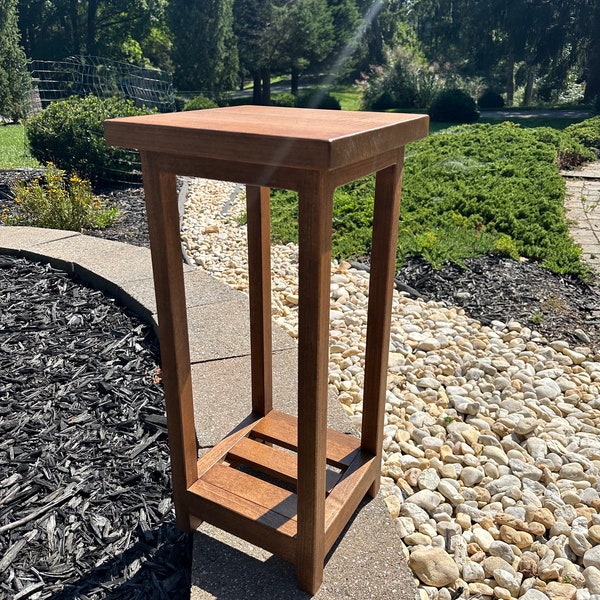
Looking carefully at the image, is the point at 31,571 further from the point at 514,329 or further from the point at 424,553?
the point at 514,329

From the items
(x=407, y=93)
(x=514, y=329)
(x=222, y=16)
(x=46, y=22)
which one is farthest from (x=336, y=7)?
(x=514, y=329)

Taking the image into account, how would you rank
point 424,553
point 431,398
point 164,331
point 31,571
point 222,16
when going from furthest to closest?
point 222,16
point 431,398
point 424,553
point 31,571
point 164,331

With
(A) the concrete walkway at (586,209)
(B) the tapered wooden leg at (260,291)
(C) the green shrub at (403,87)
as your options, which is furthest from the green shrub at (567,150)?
(C) the green shrub at (403,87)

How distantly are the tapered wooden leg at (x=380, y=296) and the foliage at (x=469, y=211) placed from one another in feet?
9.39

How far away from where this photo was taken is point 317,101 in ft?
82.7

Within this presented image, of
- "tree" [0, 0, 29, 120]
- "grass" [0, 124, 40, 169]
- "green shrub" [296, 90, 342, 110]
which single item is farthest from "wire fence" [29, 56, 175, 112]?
"green shrub" [296, 90, 342, 110]

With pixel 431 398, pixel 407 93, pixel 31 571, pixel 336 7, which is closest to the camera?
pixel 31 571

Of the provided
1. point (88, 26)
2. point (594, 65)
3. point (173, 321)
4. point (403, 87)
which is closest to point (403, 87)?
point (403, 87)

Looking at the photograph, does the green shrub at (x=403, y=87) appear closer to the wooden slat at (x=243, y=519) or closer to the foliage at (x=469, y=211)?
the foliage at (x=469, y=211)

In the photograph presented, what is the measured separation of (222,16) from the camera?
82.0 feet

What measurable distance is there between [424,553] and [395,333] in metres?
1.81

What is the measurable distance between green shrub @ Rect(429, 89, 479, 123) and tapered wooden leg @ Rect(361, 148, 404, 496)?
18.4m

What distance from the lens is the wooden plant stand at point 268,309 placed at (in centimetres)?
119

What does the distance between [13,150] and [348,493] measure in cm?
1199
